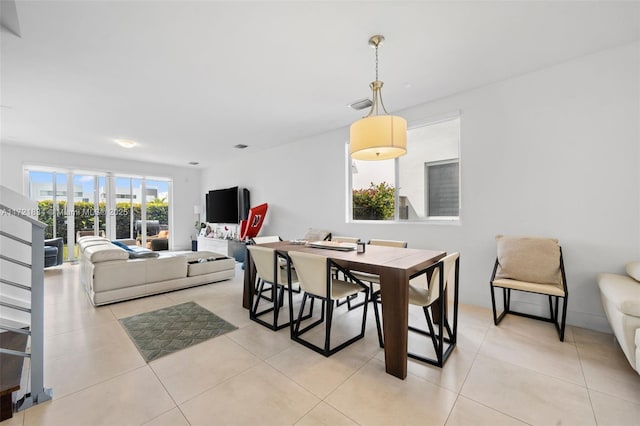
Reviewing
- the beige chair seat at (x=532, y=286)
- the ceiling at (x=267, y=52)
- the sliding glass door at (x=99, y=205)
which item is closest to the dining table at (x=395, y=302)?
the beige chair seat at (x=532, y=286)

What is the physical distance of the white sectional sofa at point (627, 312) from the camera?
5.55 feet

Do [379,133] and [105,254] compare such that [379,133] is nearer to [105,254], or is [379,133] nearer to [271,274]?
[271,274]

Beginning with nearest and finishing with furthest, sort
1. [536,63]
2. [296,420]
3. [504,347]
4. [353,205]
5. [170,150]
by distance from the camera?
[296,420], [504,347], [536,63], [353,205], [170,150]

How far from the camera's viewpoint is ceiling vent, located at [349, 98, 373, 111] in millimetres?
3531

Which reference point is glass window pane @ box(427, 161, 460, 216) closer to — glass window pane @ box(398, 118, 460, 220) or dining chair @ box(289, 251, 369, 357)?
glass window pane @ box(398, 118, 460, 220)

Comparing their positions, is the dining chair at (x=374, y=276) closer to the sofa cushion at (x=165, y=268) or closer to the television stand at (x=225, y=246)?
the sofa cushion at (x=165, y=268)

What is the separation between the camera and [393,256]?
2.38 metres

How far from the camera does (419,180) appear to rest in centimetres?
386

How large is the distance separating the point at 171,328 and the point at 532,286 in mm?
3559

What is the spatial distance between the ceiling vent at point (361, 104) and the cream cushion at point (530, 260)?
2363mm

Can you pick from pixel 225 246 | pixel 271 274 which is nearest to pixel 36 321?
pixel 271 274

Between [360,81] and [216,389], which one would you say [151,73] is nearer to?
[360,81]

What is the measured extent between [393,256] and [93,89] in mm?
4003

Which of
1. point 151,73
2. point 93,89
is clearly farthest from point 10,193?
point 151,73
